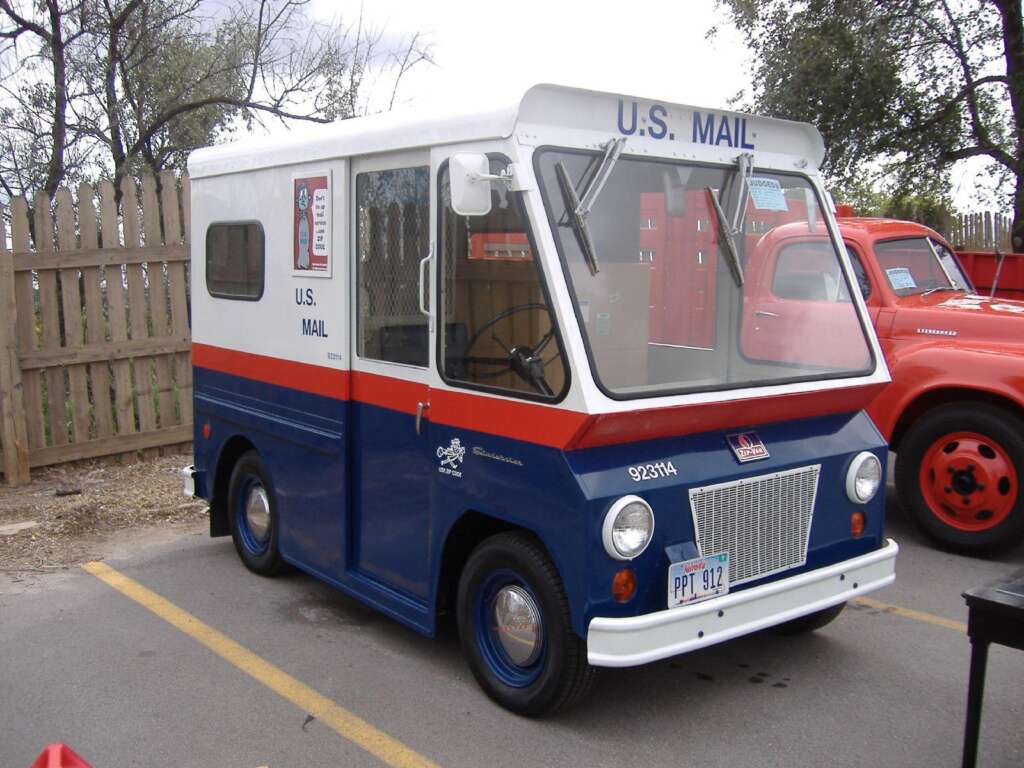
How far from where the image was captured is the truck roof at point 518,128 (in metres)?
3.69

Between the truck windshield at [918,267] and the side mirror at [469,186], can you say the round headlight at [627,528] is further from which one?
the truck windshield at [918,267]

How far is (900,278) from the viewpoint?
6.87 meters

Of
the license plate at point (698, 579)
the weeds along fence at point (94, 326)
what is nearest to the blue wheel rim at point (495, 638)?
the license plate at point (698, 579)

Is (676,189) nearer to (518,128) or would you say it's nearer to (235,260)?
(518,128)

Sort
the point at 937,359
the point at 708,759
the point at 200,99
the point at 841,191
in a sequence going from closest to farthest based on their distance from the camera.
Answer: the point at 708,759, the point at 937,359, the point at 200,99, the point at 841,191

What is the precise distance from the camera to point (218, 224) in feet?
18.9

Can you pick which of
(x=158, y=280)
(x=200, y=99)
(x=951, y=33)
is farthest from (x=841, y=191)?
(x=158, y=280)

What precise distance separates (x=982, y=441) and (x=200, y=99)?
986cm

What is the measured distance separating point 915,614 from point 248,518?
3.68m

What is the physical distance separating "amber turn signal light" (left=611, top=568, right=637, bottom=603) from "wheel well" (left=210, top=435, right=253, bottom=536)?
Result: 9.53 feet

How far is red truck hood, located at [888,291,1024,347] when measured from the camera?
20.2 ft

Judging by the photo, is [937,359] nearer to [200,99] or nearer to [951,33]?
[951,33]

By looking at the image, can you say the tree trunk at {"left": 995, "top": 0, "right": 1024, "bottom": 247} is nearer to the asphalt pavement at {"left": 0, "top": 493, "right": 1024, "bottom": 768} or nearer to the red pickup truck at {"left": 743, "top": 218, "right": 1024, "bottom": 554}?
the red pickup truck at {"left": 743, "top": 218, "right": 1024, "bottom": 554}

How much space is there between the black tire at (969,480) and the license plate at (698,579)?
290cm
